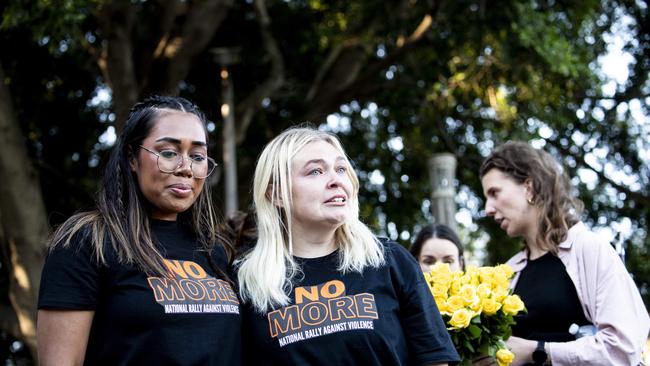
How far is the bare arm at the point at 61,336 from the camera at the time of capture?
2781 millimetres

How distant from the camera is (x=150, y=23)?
11.1 meters

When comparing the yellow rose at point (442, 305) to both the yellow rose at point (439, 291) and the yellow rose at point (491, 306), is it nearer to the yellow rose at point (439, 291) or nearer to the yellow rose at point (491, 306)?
the yellow rose at point (439, 291)

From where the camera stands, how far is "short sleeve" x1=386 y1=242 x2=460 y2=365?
2.99 metres

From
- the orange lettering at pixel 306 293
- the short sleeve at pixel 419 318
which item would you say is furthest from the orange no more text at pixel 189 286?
the short sleeve at pixel 419 318

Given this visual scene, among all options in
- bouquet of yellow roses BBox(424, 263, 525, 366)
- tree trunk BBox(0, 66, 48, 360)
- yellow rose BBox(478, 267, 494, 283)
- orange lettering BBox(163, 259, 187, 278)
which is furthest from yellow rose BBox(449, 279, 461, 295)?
tree trunk BBox(0, 66, 48, 360)

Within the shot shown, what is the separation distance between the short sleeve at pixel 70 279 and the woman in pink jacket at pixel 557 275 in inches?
78.2

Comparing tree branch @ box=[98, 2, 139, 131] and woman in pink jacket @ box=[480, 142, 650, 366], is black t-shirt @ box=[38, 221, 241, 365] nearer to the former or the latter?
woman in pink jacket @ box=[480, 142, 650, 366]

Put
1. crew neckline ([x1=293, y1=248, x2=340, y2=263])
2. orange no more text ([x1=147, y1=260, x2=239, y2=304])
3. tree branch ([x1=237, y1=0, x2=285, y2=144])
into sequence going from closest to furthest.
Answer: orange no more text ([x1=147, y1=260, x2=239, y2=304])
crew neckline ([x1=293, y1=248, x2=340, y2=263])
tree branch ([x1=237, y1=0, x2=285, y2=144])

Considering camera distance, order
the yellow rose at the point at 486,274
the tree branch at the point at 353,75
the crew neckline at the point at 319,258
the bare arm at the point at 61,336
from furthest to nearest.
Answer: the tree branch at the point at 353,75, the yellow rose at the point at 486,274, the crew neckline at the point at 319,258, the bare arm at the point at 61,336

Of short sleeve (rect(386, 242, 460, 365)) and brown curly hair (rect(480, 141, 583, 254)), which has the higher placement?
brown curly hair (rect(480, 141, 583, 254))

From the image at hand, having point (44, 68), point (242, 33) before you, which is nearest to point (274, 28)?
point (242, 33)

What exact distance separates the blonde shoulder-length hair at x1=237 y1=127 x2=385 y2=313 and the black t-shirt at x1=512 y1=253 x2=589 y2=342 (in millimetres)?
1068

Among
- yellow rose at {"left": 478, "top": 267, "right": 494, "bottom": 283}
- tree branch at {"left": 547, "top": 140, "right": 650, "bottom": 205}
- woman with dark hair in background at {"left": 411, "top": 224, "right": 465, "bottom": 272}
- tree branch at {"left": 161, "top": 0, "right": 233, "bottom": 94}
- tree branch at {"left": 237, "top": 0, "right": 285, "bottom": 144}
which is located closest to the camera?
yellow rose at {"left": 478, "top": 267, "right": 494, "bottom": 283}

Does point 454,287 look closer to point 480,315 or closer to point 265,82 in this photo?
Result: point 480,315
